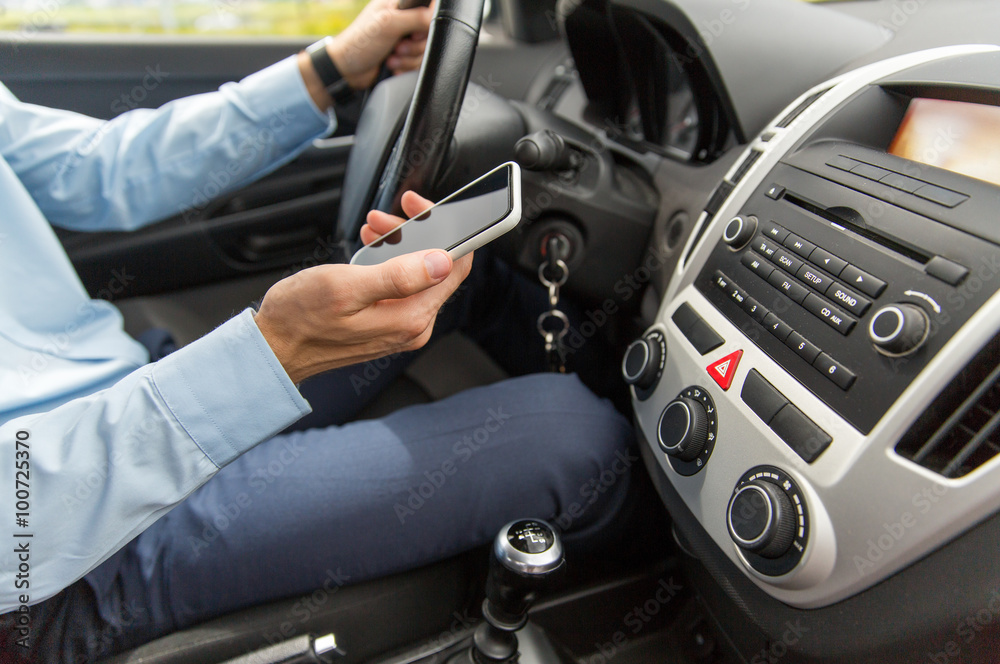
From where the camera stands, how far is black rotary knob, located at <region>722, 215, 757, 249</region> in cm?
64

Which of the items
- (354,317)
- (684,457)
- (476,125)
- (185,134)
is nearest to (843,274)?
(684,457)

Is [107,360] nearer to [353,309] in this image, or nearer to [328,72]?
[353,309]

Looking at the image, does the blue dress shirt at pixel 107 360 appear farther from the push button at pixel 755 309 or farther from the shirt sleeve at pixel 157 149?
the push button at pixel 755 309

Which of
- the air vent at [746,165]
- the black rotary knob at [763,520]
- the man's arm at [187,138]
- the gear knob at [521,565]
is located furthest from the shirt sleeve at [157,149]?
the black rotary knob at [763,520]

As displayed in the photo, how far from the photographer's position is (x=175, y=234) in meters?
1.35

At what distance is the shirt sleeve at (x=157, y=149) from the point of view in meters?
0.92

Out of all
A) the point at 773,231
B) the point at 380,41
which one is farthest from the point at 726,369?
the point at 380,41

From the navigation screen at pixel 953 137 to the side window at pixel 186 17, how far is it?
1034 mm

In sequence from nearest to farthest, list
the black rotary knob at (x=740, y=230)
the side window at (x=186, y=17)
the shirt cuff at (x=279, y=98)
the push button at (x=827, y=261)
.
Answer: the push button at (x=827, y=261) < the black rotary knob at (x=740, y=230) < the shirt cuff at (x=279, y=98) < the side window at (x=186, y=17)

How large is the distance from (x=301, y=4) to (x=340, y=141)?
330 mm

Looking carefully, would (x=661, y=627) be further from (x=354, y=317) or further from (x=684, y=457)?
(x=354, y=317)

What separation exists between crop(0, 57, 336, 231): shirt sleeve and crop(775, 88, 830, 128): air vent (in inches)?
28.8

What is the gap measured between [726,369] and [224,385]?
47 cm

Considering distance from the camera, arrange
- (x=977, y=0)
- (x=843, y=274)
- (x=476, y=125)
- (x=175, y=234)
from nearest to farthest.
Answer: (x=843, y=274), (x=977, y=0), (x=476, y=125), (x=175, y=234)
